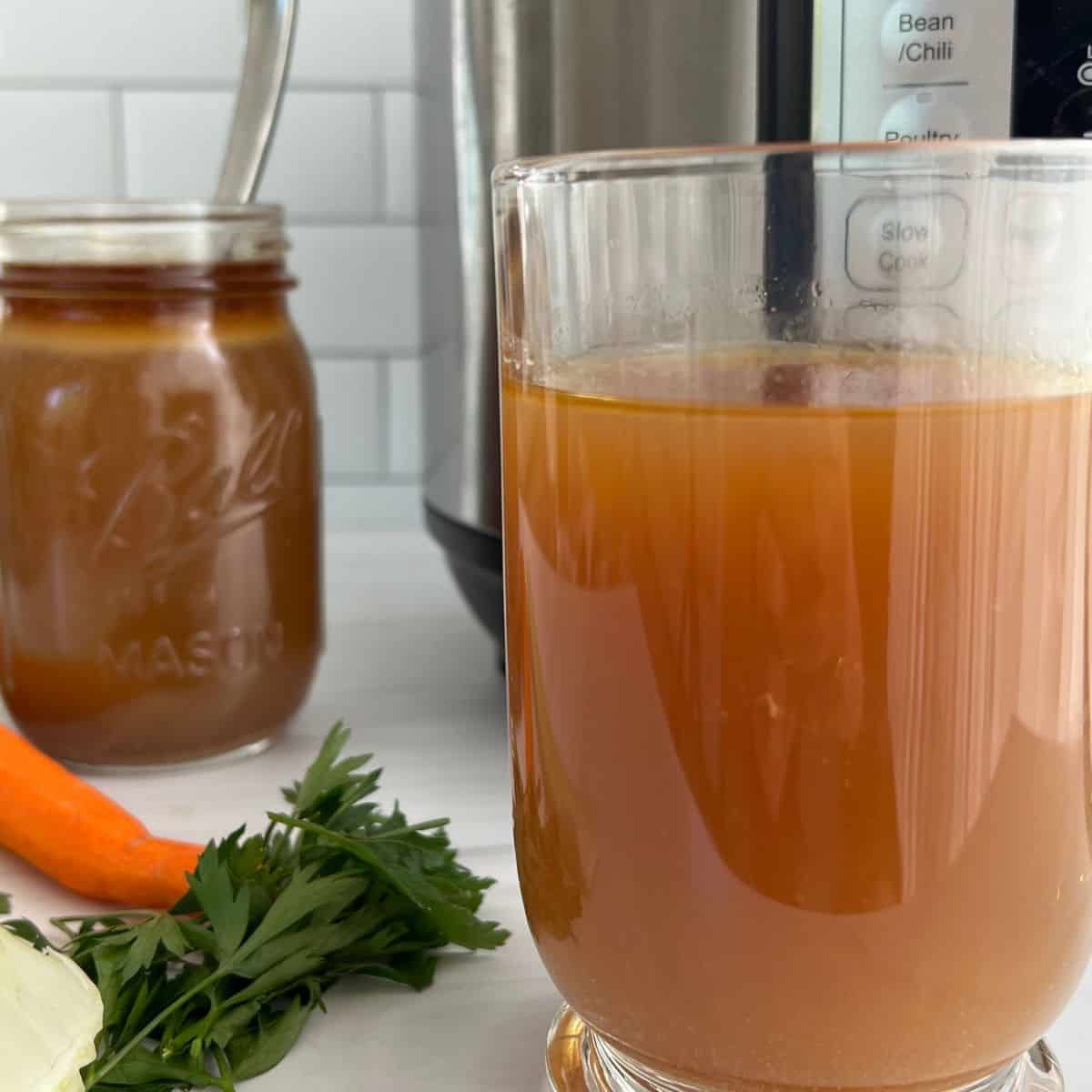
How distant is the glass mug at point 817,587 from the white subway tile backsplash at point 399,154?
28.4 inches

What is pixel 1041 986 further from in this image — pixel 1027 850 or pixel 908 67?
pixel 908 67

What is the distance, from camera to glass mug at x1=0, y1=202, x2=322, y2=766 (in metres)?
0.69

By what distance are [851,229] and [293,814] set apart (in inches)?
13.0

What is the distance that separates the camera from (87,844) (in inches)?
23.9

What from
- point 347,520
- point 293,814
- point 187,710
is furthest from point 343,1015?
point 347,520

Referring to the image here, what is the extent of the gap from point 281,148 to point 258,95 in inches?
15.3

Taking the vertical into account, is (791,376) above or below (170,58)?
below

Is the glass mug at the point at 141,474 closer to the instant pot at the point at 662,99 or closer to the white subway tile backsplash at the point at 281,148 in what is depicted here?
the instant pot at the point at 662,99

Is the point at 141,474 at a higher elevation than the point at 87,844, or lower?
higher

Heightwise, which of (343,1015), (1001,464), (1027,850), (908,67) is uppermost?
(908,67)

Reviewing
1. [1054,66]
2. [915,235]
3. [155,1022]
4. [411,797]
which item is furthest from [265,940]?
[1054,66]

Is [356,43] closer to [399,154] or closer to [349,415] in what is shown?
[399,154]

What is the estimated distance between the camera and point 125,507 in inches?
27.5

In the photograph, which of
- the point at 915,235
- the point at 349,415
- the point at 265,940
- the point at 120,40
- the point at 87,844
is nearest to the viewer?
the point at 915,235
